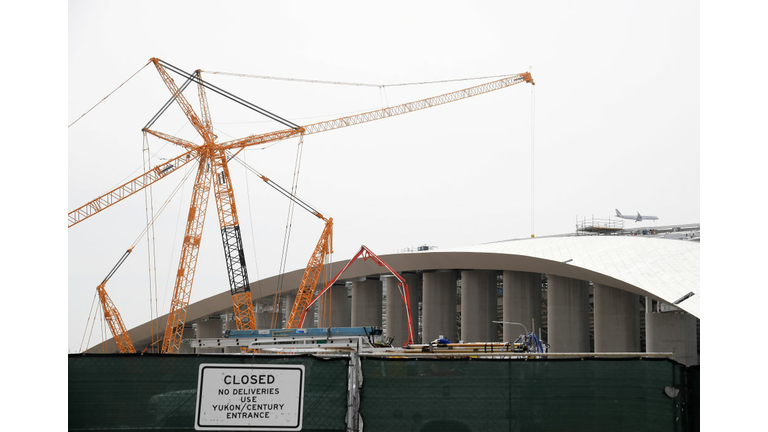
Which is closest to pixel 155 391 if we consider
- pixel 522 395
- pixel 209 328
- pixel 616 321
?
pixel 522 395

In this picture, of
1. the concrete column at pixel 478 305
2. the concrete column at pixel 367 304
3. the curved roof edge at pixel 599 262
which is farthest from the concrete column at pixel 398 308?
the concrete column at pixel 478 305

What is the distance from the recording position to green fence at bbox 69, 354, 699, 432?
394 inches

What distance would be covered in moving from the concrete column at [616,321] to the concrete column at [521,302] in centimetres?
727

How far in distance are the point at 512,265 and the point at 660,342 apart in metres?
13.0

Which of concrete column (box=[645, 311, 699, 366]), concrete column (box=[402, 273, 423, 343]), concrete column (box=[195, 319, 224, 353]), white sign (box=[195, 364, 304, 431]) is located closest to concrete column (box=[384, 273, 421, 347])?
concrete column (box=[402, 273, 423, 343])

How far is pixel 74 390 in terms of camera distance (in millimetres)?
10086

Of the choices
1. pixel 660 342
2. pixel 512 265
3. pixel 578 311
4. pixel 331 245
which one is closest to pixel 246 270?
pixel 331 245

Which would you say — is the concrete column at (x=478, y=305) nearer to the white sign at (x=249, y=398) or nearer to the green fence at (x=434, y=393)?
the green fence at (x=434, y=393)

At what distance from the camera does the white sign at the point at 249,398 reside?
32.1ft

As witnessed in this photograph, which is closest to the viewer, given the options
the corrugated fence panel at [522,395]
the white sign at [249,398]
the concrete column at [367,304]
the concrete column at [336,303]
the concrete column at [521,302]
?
the white sign at [249,398]

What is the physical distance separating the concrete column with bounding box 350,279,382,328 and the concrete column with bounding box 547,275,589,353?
22851mm

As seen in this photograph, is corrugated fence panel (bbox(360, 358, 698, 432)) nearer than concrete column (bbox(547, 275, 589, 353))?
Yes

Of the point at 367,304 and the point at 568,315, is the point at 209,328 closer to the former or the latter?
the point at 367,304

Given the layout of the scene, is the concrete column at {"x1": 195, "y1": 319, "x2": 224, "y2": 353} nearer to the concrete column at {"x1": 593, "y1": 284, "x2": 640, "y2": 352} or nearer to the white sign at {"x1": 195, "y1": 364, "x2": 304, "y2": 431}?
the concrete column at {"x1": 593, "y1": 284, "x2": 640, "y2": 352}
